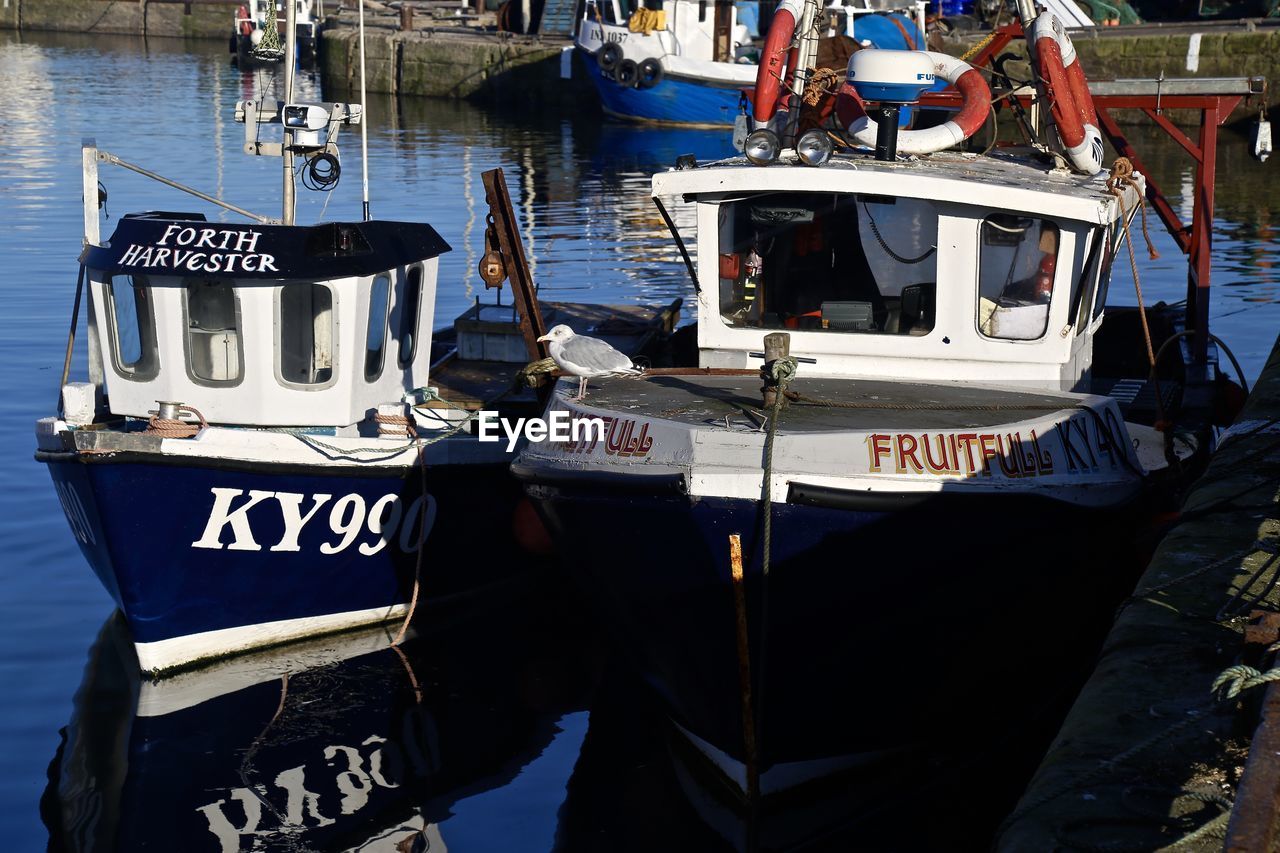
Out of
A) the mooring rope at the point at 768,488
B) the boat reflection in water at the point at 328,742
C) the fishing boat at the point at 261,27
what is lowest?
the boat reflection in water at the point at 328,742

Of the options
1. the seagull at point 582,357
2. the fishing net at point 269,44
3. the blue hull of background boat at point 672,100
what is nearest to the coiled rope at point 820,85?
the seagull at point 582,357

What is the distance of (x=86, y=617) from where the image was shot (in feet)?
35.1

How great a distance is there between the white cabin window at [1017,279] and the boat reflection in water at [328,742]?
3529 mm

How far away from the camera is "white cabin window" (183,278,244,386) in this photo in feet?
32.0

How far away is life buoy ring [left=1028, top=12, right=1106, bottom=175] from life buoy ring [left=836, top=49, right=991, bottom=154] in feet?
1.40

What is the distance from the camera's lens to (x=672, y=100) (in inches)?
1583

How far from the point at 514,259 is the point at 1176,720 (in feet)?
20.2

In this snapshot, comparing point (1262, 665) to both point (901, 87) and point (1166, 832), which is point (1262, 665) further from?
point (901, 87)

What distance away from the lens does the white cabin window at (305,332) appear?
977 cm

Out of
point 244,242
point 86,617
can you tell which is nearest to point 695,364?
point 244,242

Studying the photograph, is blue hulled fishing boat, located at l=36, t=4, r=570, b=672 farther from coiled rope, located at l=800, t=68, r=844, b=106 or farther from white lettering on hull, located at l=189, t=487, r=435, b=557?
coiled rope, located at l=800, t=68, r=844, b=106

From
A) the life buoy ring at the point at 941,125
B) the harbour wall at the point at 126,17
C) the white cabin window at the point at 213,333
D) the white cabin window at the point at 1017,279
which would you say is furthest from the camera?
the harbour wall at the point at 126,17

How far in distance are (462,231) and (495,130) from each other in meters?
15.8

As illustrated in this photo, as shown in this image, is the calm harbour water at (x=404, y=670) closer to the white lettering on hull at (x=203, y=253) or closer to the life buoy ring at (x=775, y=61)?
the white lettering on hull at (x=203, y=253)
